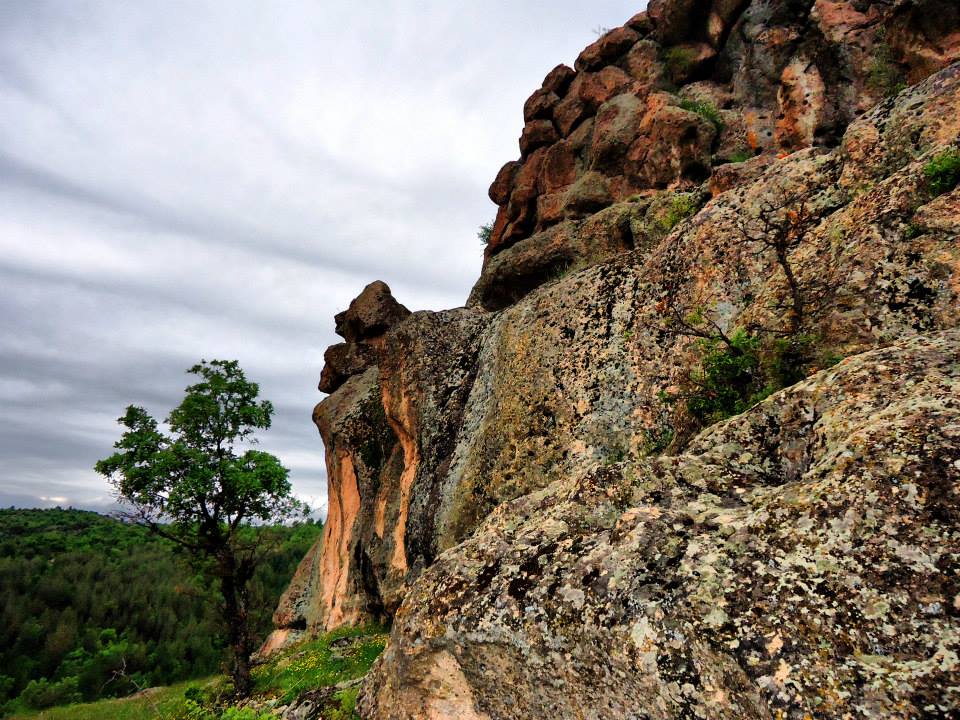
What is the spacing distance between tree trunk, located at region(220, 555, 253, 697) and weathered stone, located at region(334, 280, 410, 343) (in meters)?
15.1

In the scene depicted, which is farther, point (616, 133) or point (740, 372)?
point (616, 133)

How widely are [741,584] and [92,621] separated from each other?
284ft

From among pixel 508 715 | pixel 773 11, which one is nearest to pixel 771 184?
pixel 508 715

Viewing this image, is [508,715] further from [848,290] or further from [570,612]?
[848,290]

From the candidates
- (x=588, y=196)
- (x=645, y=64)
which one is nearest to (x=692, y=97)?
(x=645, y=64)

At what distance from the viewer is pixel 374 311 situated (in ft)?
102

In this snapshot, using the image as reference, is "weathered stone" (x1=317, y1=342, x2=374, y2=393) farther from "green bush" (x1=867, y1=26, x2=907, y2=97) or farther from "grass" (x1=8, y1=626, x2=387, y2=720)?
"green bush" (x1=867, y1=26, x2=907, y2=97)

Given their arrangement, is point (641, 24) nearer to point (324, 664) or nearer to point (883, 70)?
point (883, 70)

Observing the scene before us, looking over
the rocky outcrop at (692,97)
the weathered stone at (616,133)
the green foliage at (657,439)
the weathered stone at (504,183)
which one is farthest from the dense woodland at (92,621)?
the green foliage at (657,439)

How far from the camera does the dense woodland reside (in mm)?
53594

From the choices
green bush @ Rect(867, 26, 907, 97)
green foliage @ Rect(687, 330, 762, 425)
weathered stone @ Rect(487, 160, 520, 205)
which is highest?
weathered stone @ Rect(487, 160, 520, 205)

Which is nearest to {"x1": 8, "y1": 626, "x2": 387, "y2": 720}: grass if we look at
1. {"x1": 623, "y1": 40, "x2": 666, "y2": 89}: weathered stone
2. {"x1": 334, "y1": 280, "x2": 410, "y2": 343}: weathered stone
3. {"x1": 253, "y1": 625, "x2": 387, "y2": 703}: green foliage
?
{"x1": 253, "y1": 625, "x2": 387, "y2": 703}: green foliage

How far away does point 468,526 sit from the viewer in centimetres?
1442

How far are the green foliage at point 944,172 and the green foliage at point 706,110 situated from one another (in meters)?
15.3
